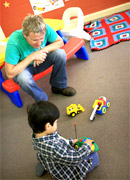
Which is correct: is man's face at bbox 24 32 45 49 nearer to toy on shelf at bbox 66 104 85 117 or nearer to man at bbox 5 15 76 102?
man at bbox 5 15 76 102

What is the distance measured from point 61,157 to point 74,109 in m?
0.65

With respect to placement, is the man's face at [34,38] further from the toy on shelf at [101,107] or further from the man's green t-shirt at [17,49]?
the toy on shelf at [101,107]

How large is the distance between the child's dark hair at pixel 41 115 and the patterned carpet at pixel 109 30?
163 centimetres

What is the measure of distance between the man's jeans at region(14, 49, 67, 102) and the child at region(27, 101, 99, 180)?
24.7 inches

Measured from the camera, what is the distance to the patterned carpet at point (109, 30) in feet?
8.02

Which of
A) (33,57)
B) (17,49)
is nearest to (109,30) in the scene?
(33,57)

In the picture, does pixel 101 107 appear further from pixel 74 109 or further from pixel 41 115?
pixel 41 115

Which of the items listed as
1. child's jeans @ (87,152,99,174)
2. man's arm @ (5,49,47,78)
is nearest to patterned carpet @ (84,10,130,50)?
man's arm @ (5,49,47,78)

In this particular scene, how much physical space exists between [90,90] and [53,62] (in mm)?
453

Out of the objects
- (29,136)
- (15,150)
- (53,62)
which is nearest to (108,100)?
(53,62)

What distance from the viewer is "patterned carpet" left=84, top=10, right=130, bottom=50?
2443 mm

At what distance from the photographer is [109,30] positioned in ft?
8.86

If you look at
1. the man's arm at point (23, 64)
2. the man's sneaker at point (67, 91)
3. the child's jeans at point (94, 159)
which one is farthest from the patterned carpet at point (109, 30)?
the child's jeans at point (94, 159)

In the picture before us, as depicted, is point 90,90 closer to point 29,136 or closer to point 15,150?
point 29,136
